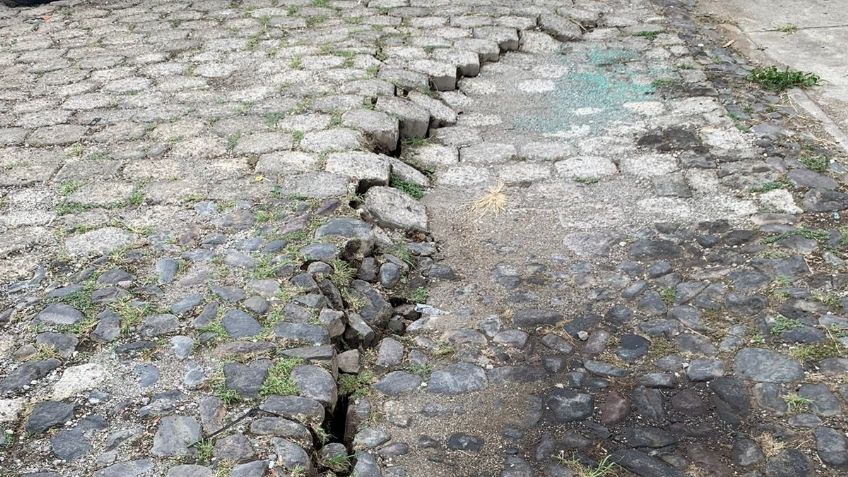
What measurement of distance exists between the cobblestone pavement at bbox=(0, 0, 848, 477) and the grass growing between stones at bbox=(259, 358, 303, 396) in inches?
0.4

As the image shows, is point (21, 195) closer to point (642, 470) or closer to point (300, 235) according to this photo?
point (300, 235)

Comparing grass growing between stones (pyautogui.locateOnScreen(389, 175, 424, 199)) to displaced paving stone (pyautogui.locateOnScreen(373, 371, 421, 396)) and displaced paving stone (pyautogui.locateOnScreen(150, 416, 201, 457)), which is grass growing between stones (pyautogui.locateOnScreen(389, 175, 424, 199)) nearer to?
displaced paving stone (pyautogui.locateOnScreen(373, 371, 421, 396))

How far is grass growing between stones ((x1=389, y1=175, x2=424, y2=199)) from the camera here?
4379mm

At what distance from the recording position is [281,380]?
2.87 m

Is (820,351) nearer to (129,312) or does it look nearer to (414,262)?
(414,262)

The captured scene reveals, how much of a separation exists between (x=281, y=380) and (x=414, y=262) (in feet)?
3.68

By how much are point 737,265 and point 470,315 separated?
1181 mm

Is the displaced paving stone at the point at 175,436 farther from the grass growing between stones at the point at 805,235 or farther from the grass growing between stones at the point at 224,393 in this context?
the grass growing between stones at the point at 805,235

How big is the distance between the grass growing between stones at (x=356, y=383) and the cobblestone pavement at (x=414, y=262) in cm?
1

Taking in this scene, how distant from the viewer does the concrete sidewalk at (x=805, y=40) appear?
5.26m

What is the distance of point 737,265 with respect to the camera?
367 cm

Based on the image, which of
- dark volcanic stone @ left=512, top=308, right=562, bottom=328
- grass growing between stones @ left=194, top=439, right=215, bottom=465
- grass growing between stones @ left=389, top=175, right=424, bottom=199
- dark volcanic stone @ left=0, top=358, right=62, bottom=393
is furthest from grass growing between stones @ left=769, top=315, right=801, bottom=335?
dark volcanic stone @ left=0, top=358, right=62, bottom=393

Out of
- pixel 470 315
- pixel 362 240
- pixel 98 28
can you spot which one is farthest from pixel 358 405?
pixel 98 28

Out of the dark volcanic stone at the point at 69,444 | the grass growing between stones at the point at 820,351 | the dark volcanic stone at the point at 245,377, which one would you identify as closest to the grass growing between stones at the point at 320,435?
the dark volcanic stone at the point at 245,377
